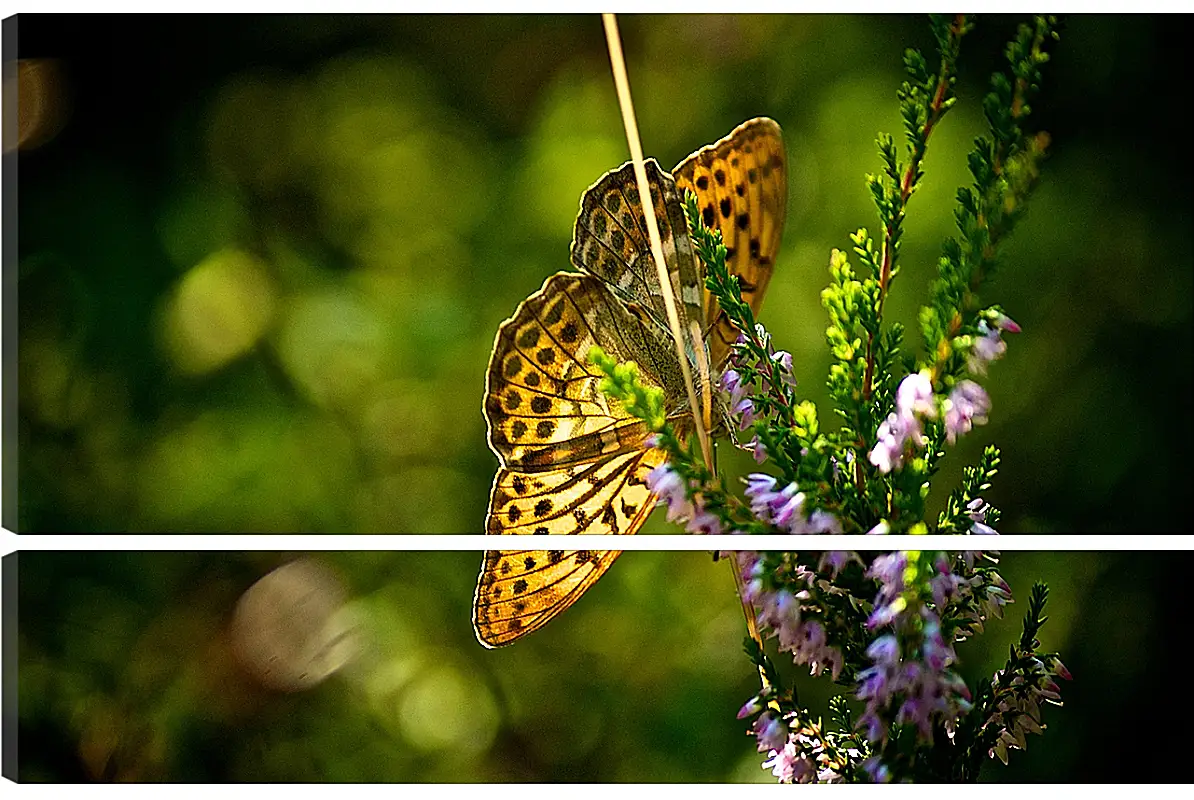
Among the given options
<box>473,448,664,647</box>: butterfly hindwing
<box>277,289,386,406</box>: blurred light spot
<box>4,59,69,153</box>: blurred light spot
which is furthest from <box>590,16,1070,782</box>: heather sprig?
<box>4,59,69,153</box>: blurred light spot

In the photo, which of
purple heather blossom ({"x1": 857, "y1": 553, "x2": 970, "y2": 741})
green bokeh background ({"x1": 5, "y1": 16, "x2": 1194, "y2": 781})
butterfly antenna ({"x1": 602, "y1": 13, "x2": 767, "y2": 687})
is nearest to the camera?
purple heather blossom ({"x1": 857, "y1": 553, "x2": 970, "y2": 741})

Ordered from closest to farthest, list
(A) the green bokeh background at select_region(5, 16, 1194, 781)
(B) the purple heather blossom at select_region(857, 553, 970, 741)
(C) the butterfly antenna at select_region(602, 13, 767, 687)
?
(B) the purple heather blossom at select_region(857, 553, 970, 741), (C) the butterfly antenna at select_region(602, 13, 767, 687), (A) the green bokeh background at select_region(5, 16, 1194, 781)

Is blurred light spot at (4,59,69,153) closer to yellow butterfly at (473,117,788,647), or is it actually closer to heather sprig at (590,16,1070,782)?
yellow butterfly at (473,117,788,647)

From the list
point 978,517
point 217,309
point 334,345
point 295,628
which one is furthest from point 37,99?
point 978,517

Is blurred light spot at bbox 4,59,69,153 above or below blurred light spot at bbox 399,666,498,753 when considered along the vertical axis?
above

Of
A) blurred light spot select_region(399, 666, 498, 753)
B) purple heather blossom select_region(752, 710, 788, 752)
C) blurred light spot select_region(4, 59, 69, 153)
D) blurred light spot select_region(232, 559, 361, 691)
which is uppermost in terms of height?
blurred light spot select_region(4, 59, 69, 153)

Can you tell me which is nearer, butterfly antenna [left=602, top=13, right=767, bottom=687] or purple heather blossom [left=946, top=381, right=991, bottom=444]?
purple heather blossom [left=946, top=381, right=991, bottom=444]

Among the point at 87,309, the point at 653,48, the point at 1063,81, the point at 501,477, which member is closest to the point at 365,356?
the point at 501,477
